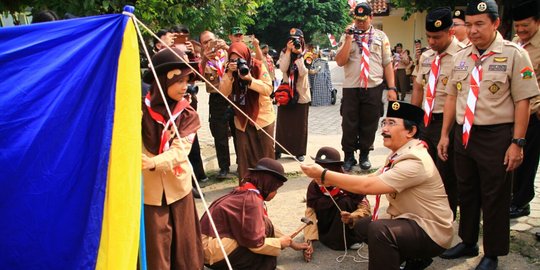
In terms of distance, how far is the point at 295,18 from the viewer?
27.3m

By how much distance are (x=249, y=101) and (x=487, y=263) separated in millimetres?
2938

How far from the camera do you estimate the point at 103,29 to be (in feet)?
7.41

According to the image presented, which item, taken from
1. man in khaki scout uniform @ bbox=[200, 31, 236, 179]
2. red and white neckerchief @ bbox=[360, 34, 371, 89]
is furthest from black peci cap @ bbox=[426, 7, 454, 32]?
man in khaki scout uniform @ bbox=[200, 31, 236, 179]

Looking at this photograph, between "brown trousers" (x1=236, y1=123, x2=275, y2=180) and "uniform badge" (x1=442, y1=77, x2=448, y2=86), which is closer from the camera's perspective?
"uniform badge" (x1=442, y1=77, x2=448, y2=86)

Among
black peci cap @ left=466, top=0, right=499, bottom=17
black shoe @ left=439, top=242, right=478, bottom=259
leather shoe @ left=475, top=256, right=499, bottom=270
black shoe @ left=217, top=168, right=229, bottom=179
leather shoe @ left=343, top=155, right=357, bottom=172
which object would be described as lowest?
black shoe @ left=217, top=168, right=229, bottom=179

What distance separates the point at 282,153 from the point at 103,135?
531 centimetres

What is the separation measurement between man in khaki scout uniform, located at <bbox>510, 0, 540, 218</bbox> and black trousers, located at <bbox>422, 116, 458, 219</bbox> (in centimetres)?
71

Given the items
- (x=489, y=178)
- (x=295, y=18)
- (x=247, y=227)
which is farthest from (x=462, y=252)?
(x=295, y=18)

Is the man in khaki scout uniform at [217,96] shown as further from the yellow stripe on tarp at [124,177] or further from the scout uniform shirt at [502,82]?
the yellow stripe on tarp at [124,177]

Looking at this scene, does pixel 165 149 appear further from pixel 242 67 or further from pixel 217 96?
pixel 217 96

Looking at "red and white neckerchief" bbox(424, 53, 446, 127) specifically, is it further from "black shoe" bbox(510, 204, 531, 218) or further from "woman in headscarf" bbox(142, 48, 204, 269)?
"woman in headscarf" bbox(142, 48, 204, 269)

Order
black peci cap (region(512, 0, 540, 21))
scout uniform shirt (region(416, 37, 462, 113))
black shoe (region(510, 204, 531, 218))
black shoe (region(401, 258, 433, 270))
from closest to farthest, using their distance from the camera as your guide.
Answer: black shoe (region(401, 258, 433, 270)), black peci cap (region(512, 0, 540, 21)), scout uniform shirt (region(416, 37, 462, 113)), black shoe (region(510, 204, 531, 218))

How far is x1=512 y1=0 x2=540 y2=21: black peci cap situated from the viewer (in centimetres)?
399

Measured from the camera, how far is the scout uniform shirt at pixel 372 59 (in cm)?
600
